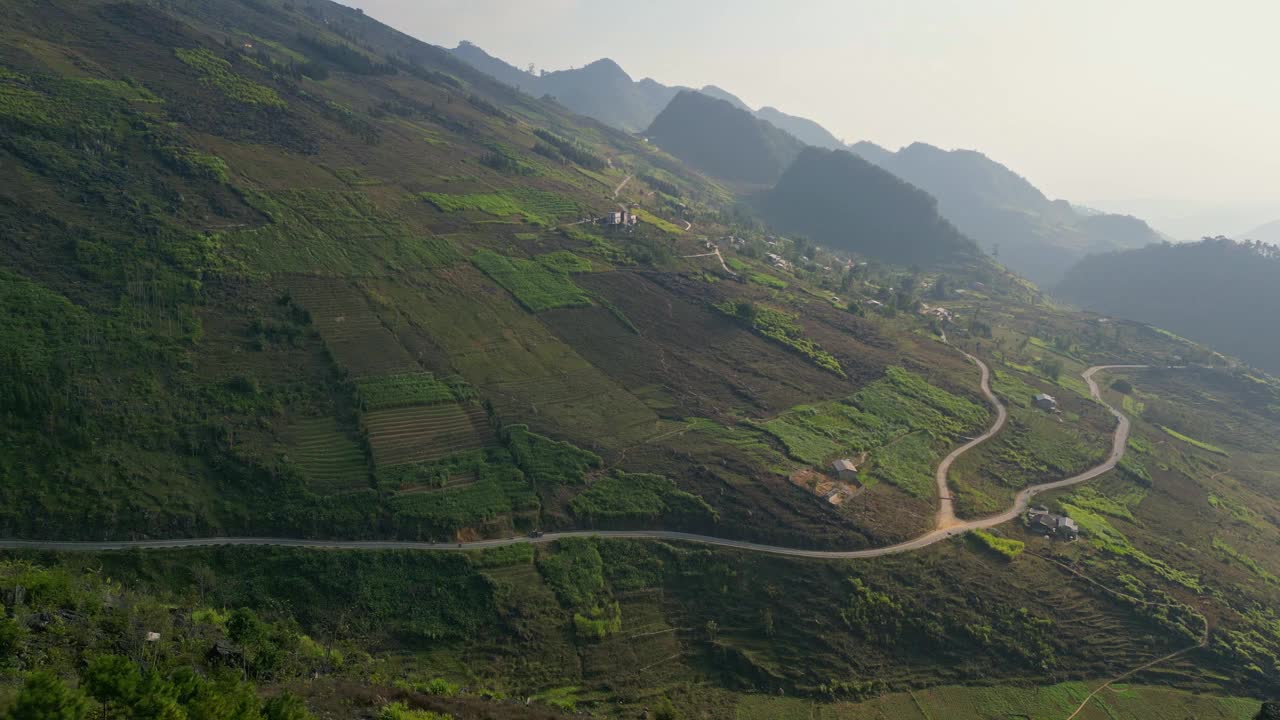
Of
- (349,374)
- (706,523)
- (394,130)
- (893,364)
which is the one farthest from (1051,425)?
(394,130)

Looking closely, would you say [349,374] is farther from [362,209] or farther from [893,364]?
[893,364]

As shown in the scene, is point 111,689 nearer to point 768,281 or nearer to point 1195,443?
point 768,281

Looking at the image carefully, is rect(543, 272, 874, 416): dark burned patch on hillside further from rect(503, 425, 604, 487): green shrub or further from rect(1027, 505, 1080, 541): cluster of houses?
rect(1027, 505, 1080, 541): cluster of houses

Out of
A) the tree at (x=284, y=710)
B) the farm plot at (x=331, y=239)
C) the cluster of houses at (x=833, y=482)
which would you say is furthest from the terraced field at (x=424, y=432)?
the cluster of houses at (x=833, y=482)

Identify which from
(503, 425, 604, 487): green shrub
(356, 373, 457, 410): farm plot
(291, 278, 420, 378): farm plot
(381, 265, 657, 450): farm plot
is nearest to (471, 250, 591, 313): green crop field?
(381, 265, 657, 450): farm plot

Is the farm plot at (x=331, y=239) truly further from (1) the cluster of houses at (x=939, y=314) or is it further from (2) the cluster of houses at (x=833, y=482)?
(1) the cluster of houses at (x=939, y=314)

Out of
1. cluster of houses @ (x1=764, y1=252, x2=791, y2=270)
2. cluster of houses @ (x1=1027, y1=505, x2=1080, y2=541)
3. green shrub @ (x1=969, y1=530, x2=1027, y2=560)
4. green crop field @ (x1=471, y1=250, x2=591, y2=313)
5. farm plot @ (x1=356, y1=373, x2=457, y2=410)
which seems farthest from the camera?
cluster of houses @ (x1=764, y1=252, x2=791, y2=270)
